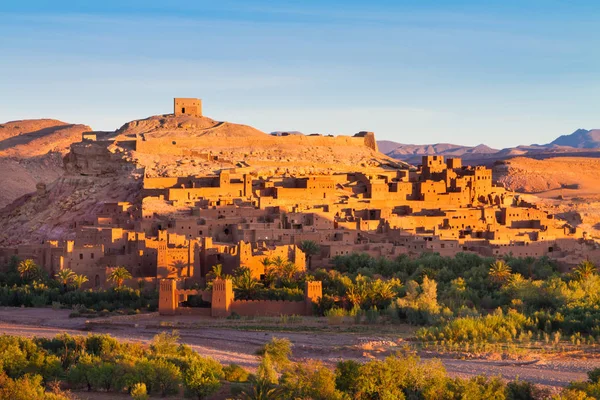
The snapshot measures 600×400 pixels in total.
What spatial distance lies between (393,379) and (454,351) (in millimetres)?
5446

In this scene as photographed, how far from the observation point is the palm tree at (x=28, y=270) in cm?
3797

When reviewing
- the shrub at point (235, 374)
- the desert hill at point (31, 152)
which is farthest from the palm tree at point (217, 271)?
the desert hill at point (31, 152)

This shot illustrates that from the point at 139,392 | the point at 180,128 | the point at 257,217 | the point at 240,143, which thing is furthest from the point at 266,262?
the point at 180,128

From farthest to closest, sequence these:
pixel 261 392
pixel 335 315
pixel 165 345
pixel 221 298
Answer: pixel 221 298 < pixel 335 315 < pixel 165 345 < pixel 261 392

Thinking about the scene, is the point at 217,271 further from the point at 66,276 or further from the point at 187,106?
the point at 187,106

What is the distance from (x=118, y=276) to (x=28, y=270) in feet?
14.5

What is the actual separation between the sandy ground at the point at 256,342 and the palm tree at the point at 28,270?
229cm

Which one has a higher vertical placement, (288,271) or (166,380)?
(288,271)

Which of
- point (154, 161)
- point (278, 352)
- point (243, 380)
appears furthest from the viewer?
point (154, 161)

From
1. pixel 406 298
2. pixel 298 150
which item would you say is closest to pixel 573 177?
pixel 298 150

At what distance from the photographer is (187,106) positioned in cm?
6075

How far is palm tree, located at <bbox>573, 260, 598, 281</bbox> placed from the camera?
36469 millimetres

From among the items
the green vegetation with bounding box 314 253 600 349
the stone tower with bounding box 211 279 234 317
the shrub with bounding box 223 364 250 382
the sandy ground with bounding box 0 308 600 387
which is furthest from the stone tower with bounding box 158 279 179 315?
the shrub with bounding box 223 364 250 382

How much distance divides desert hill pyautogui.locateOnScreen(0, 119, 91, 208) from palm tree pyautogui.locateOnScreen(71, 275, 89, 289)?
33.4 m
